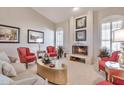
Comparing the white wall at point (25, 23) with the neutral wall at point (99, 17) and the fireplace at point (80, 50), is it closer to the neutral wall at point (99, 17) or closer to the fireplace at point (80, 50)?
the fireplace at point (80, 50)

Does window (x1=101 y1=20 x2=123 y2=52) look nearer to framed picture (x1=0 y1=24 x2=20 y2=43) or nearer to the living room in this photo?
the living room

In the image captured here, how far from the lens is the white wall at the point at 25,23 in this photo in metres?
3.18

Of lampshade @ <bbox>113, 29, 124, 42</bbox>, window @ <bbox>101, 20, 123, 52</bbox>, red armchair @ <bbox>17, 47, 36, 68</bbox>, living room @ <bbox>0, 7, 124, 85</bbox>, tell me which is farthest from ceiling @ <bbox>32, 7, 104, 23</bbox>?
red armchair @ <bbox>17, 47, 36, 68</bbox>

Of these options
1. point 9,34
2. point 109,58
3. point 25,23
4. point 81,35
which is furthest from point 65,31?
point 9,34

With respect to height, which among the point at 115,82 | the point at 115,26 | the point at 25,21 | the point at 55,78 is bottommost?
the point at 55,78

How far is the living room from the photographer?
284 centimetres

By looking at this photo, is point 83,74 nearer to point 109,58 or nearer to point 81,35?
point 109,58

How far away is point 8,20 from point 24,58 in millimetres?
1447

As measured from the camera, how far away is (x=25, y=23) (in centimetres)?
361

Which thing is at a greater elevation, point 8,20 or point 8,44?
point 8,20
